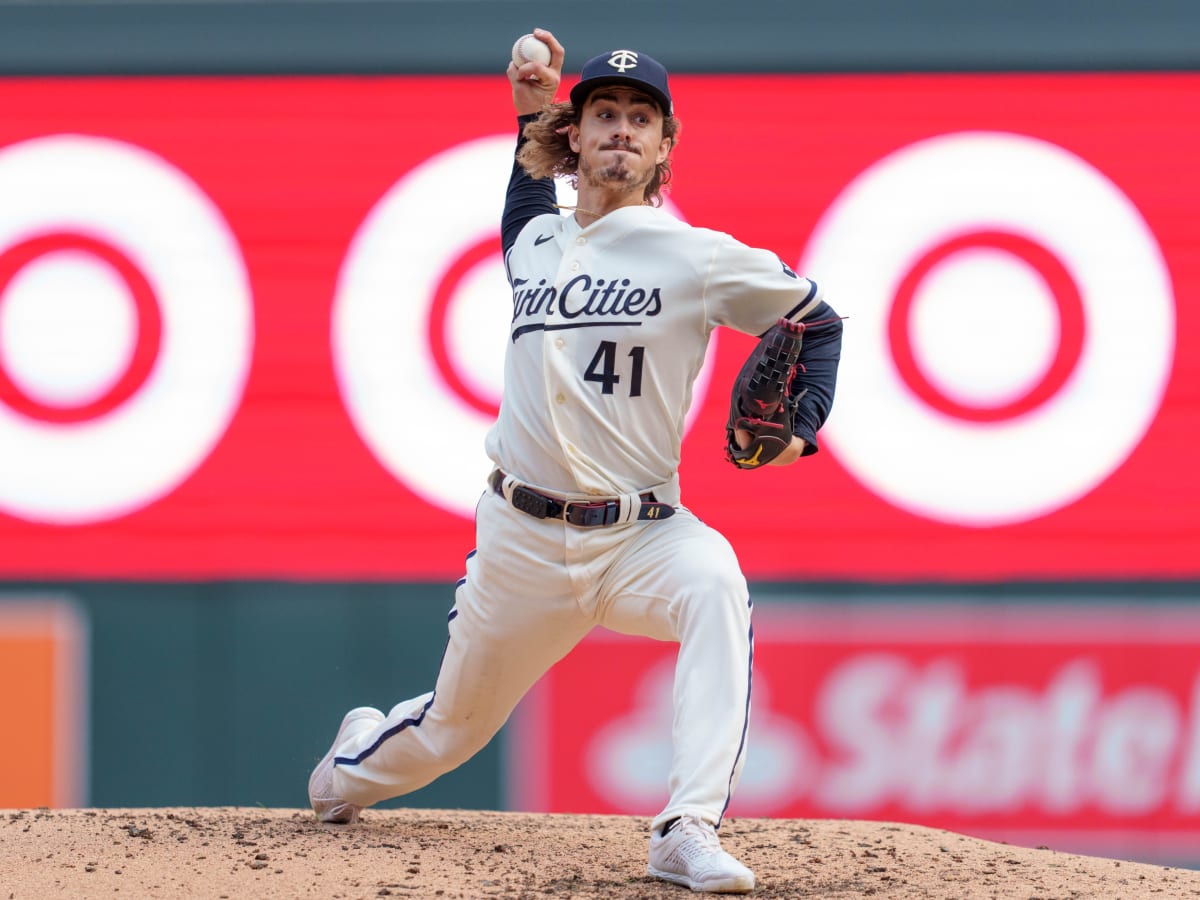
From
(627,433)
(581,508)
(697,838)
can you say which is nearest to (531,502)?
(581,508)

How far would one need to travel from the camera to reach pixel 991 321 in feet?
19.3

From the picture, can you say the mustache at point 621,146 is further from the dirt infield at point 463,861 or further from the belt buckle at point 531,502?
the dirt infield at point 463,861

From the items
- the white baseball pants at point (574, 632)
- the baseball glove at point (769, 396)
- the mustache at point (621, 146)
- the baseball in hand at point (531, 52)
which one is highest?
the baseball in hand at point (531, 52)

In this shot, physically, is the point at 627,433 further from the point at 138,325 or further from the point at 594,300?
the point at 138,325

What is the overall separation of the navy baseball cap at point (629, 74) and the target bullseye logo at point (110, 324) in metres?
2.75

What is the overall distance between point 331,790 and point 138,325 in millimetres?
2630

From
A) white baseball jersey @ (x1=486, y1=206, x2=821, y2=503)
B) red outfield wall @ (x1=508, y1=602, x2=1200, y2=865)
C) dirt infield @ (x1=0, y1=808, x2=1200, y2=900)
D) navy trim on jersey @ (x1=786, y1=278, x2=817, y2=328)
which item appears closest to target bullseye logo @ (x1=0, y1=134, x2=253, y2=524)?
red outfield wall @ (x1=508, y1=602, x2=1200, y2=865)

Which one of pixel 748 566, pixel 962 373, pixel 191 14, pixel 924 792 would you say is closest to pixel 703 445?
pixel 748 566

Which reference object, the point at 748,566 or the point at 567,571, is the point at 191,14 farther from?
the point at 567,571

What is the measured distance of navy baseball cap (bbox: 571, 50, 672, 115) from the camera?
3410 millimetres

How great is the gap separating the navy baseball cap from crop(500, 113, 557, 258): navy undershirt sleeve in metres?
0.34

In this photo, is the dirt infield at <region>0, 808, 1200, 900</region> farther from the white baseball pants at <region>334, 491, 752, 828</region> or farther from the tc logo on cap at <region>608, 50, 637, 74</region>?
the tc logo on cap at <region>608, 50, 637, 74</region>

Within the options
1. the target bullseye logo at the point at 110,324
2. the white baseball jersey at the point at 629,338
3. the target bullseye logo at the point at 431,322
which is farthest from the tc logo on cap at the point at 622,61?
the target bullseye logo at the point at 110,324

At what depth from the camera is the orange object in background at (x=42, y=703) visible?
5.80 m
